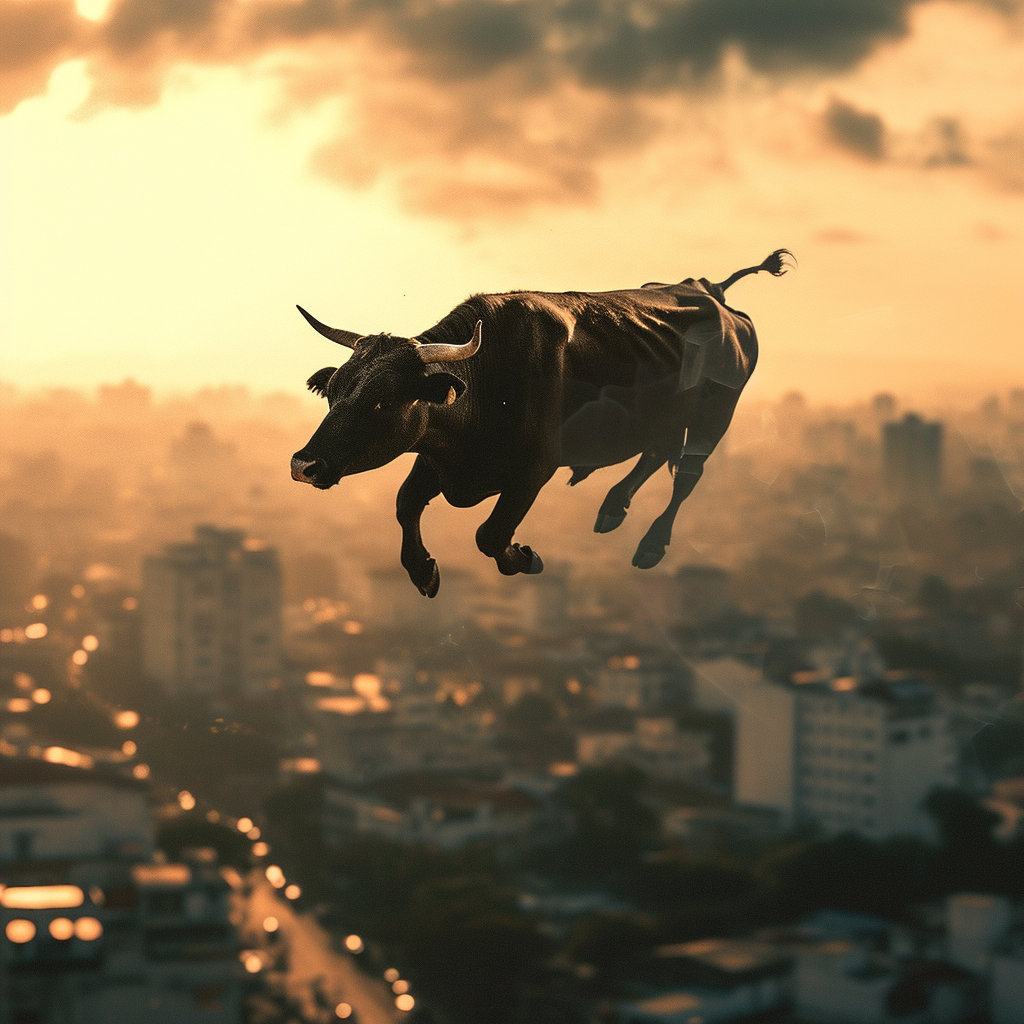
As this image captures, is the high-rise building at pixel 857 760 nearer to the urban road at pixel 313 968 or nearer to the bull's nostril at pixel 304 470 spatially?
the urban road at pixel 313 968

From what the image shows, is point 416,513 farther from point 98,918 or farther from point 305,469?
point 98,918

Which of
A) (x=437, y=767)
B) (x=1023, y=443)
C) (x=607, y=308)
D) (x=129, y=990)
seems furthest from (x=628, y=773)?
(x=607, y=308)

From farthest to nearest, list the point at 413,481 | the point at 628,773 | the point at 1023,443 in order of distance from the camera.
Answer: the point at 628,773 → the point at 1023,443 → the point at 413,481

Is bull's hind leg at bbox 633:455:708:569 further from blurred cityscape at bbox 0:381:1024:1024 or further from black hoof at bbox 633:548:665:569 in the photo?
blurred cityscape at bbox 0:381:1024:1024

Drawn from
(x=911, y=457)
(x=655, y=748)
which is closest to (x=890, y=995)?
(x=655, y=748)

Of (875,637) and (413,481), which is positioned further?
(875,637)

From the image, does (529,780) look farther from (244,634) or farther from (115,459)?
(115,459)

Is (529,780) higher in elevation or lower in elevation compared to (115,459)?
lower

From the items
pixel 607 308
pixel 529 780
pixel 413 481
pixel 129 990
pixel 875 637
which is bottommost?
pixel 129 990
